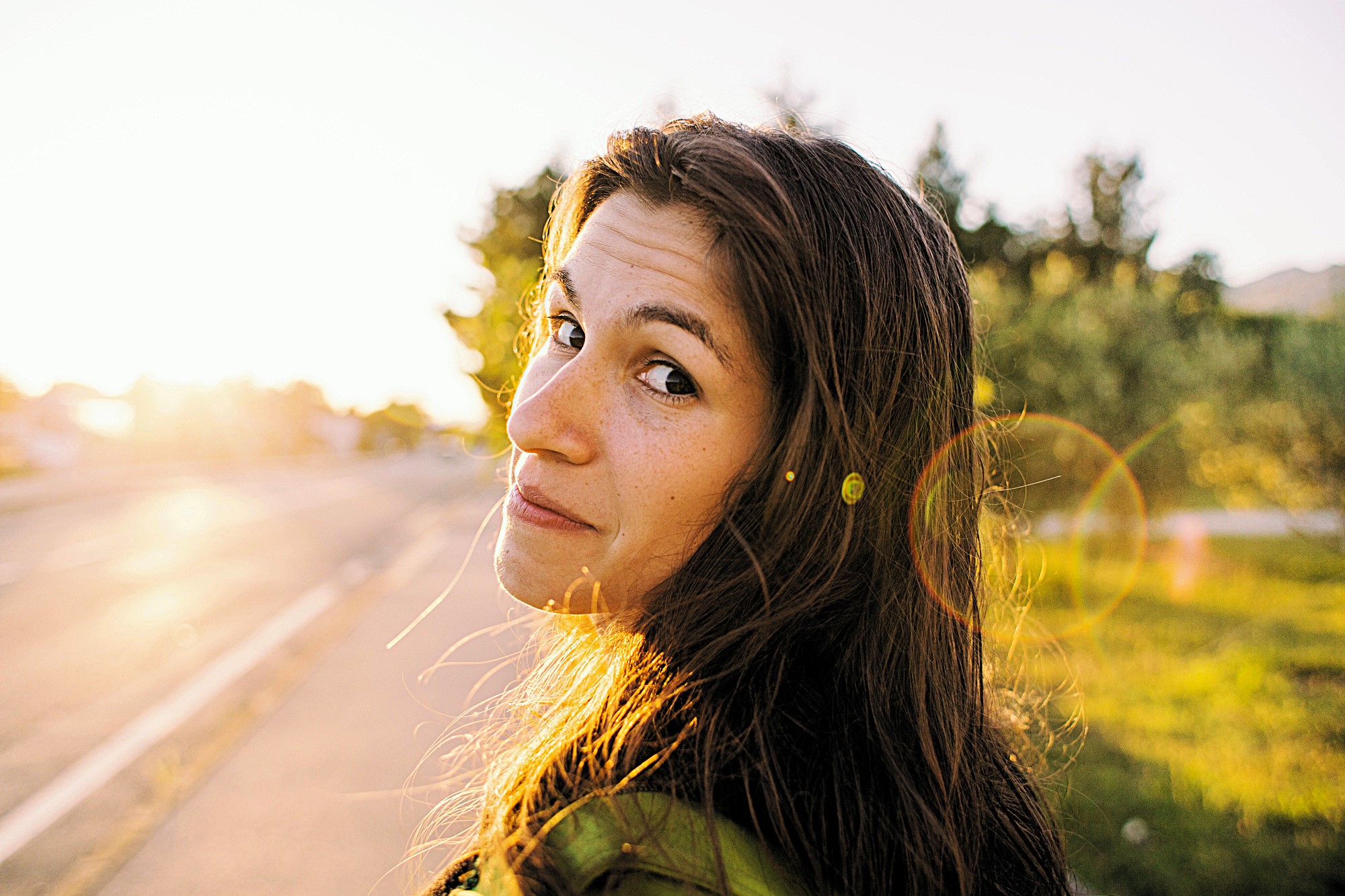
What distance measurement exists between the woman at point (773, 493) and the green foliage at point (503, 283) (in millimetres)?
2176

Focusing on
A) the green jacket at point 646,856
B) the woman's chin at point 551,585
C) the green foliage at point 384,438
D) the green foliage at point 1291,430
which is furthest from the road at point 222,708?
the green foliage at point 384,438

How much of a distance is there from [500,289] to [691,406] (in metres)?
3.64

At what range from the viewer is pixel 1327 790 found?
4785 millimetres

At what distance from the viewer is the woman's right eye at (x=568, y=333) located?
155cm

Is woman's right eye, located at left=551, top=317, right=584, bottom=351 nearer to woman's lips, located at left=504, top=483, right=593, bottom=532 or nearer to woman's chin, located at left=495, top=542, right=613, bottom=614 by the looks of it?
woman's lips, located at left=504, top=483, right=593, bottom=532

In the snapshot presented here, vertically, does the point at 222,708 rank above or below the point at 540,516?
below

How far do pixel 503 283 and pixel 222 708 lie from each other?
4289 millimetres

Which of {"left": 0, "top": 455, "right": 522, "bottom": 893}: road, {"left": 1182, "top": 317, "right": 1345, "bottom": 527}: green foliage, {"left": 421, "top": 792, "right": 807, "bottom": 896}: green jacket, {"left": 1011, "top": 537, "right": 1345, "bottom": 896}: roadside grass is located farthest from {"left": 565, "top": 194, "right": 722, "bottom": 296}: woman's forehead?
{"left": 1182, "top": 317, "right": 1345, "bottom": 527}: green foliage

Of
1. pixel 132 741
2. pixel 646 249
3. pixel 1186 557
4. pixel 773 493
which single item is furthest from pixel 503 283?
pixel 1186 557

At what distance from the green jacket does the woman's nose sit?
0.61 metres

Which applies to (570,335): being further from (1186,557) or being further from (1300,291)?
(1186,557)

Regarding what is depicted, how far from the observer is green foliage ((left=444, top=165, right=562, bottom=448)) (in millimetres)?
4145

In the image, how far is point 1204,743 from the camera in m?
5.77

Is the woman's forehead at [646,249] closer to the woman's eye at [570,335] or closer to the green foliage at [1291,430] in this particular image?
the woman's eye at [570,335]
